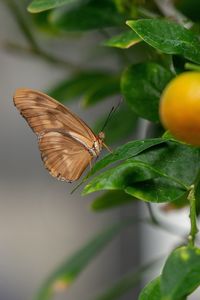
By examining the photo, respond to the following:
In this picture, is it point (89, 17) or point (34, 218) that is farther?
point (34, 218)

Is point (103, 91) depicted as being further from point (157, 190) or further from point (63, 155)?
point (157, 190)

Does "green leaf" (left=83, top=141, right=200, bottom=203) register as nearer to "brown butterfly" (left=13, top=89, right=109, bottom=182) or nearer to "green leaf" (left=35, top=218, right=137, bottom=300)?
"brown butterfly" (left=13, top=89, right=109, bottom=182)

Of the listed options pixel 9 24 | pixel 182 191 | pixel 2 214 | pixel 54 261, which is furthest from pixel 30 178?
pixel 182 191

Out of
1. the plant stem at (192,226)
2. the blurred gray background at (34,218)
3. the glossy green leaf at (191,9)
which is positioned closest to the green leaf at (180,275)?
the plant stem at (192,226)

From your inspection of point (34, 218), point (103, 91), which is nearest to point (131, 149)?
point (103, 91)

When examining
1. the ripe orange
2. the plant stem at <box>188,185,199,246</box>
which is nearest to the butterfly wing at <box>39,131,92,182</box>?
the plant stem at <box>188,185,199,246</box>

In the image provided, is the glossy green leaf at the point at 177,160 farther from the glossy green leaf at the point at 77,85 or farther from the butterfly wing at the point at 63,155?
the glossy green leaf at the point at 77,85
